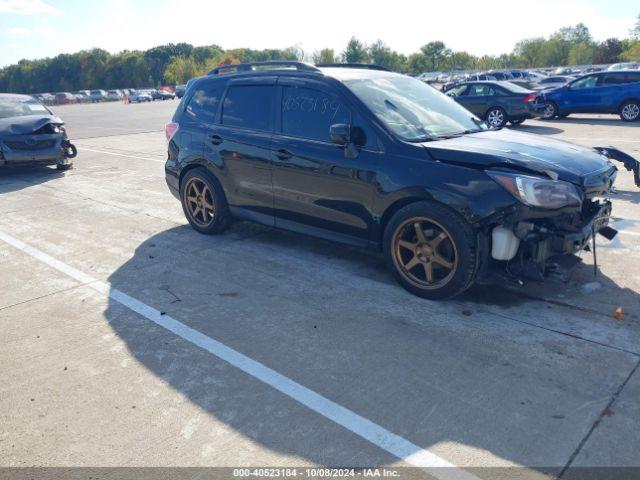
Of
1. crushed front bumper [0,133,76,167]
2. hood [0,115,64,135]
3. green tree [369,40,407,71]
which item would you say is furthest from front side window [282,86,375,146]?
green tree [369,40,407,71]

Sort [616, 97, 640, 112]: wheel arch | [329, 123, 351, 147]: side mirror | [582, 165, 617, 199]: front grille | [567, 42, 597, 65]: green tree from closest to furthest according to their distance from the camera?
[582, 165, 617, 199]: front grille, [329, 123, 351, 147]: side mirror, [616, 97, 640, 112]: wheel arch, [567, 42, 597, 65]: green tree

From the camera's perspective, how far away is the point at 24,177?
11438 millimetres

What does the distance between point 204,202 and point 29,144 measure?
6422mm

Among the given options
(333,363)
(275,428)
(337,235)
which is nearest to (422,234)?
(337,235)

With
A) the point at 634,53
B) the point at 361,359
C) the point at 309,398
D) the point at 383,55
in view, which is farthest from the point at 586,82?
the point at 383,55

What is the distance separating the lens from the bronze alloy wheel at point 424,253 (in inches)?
174

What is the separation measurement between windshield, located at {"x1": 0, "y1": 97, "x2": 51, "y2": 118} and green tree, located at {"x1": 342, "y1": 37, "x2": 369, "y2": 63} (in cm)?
7813

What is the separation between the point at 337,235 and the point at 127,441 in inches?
110

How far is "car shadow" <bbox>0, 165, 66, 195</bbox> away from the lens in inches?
411

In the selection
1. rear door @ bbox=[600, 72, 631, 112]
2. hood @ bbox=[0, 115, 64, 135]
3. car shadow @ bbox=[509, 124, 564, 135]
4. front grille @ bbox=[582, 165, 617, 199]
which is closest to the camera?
front grille @ bbox=[582, 165, 617, 199]

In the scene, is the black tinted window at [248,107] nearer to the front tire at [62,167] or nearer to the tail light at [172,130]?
the tail light at [172,130]

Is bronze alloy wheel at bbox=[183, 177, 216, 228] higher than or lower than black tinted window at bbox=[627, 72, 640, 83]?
lower

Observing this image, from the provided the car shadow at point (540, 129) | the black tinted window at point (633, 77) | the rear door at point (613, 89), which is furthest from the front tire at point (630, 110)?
the car shadow at point (540, 129)

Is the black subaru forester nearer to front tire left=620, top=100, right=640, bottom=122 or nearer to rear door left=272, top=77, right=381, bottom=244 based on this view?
rear door left=272, top=77, right=381, bottom=244
